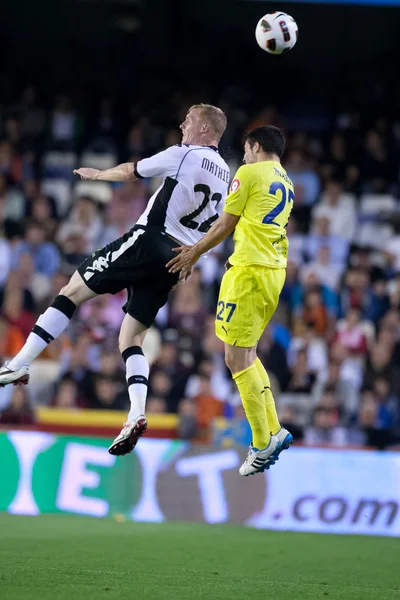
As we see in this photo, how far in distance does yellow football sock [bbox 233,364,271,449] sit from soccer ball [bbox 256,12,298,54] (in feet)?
8.16

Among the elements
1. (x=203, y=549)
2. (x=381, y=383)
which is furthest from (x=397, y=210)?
(x=203, y=549)

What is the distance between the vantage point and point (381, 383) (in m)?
13.8

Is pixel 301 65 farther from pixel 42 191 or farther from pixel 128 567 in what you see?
pixel 128 567

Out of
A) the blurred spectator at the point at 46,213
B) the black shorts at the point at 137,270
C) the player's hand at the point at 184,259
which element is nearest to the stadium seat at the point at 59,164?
the blurred spectator at the point at 46,213

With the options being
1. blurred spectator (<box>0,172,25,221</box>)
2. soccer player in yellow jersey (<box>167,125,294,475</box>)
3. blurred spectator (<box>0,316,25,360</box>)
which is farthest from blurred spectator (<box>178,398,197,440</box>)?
blurred spectator (<box>0,172,25,221</box>)

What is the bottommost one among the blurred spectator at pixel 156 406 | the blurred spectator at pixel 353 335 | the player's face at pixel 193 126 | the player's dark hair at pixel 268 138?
the blurred spectator at pixel 156 406

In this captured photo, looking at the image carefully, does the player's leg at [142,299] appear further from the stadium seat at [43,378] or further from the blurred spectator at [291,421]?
the stadium seat at [43,378]

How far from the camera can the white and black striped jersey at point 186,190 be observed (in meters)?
7.93

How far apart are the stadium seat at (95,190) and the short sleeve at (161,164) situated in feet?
27.2

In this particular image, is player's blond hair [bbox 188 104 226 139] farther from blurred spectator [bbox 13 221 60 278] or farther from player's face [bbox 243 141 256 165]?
→ blurred spectator [bbox 13 221 60 278]

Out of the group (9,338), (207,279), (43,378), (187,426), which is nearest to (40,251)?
(9,338)

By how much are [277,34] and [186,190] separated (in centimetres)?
143

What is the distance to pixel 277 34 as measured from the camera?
8.23 meters

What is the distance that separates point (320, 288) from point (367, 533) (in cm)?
416
